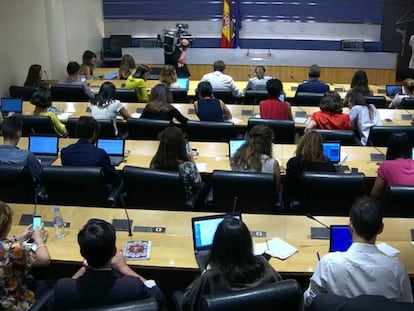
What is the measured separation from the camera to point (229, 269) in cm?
237

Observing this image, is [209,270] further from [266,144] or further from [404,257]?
[266,144]

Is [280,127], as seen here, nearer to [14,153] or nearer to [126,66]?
[14,153]

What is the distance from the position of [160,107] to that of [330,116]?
1.88 meters

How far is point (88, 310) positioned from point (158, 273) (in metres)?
1.38

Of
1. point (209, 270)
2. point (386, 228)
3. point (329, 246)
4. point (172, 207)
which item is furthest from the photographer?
point (172, 207)

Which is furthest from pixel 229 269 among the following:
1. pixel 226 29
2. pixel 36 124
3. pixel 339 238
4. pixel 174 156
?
pixel 226 29

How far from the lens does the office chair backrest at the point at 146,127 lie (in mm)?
5516

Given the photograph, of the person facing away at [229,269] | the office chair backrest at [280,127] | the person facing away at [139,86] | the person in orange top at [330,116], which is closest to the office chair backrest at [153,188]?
the person facing away at [229,269]

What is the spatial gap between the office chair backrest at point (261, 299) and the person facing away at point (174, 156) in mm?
1950

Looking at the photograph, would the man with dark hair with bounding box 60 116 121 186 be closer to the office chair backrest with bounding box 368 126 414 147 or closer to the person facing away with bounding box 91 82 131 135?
the person facing away with bounding box 91 82 131 135

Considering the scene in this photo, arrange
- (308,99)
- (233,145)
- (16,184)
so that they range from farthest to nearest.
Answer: (308,99) < (233,145) < (16,184)

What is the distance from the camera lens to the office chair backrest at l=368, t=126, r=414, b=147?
5.44m

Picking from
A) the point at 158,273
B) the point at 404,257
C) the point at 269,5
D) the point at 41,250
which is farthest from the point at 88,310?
the point at 269,5

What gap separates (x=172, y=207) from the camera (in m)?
4.02
